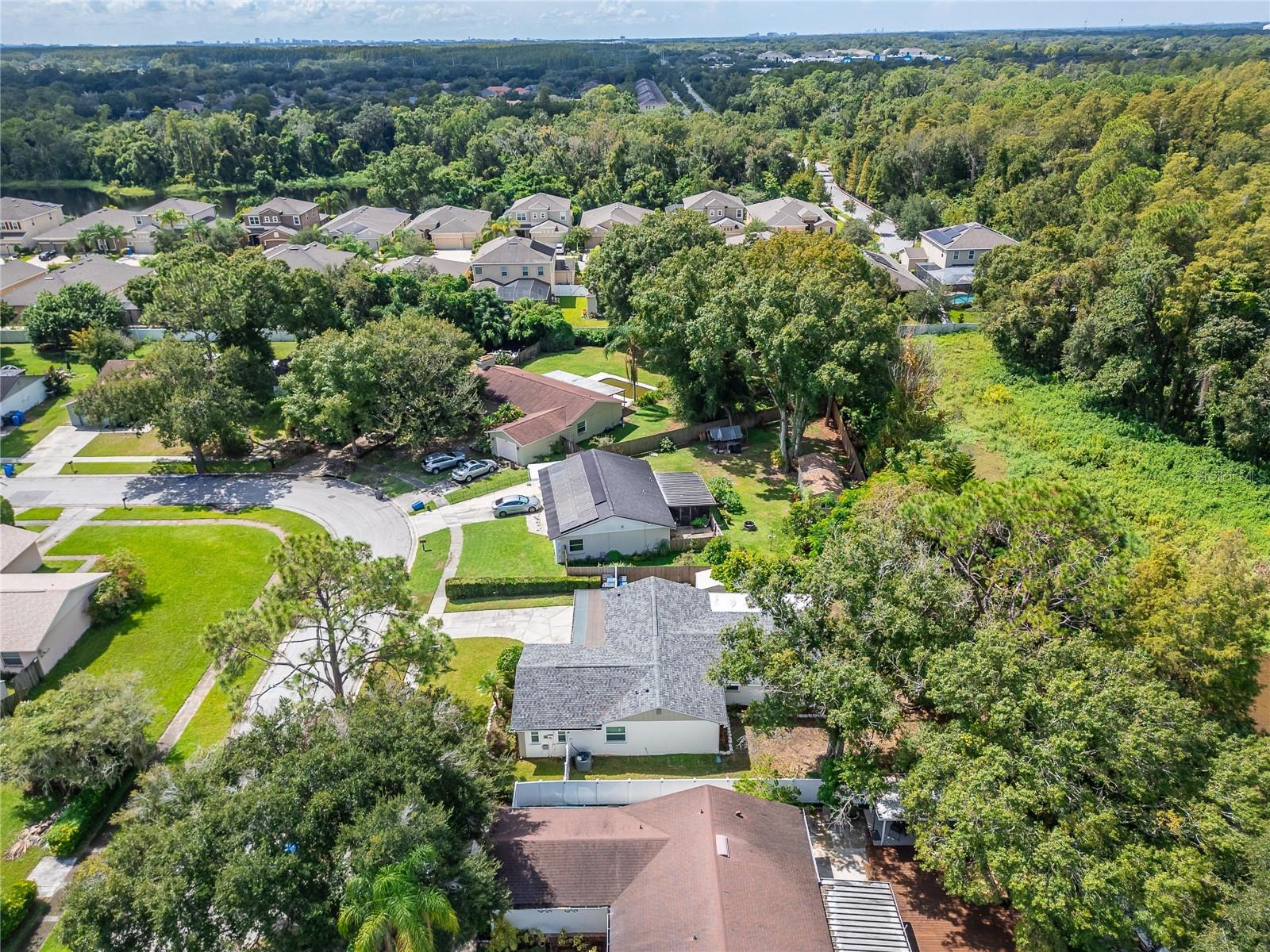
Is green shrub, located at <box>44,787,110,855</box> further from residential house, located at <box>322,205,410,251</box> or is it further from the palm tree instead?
residential house, located at <box>322,205,410,251</box>

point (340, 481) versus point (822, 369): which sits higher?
point (822, 369)

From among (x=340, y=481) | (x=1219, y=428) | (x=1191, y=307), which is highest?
(x=1191, y=307)

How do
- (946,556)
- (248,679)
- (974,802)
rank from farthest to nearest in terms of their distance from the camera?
(248,679)
(946,556)
(974,802)

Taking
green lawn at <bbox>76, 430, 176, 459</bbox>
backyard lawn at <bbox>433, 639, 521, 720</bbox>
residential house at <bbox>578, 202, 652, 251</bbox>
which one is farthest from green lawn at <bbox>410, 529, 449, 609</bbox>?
residential house at <bbox>578, 202, 652, 251</bbox>

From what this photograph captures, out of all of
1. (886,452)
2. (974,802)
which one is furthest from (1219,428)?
(974,802)

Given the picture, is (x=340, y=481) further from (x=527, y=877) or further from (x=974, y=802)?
(x=974, y=802)

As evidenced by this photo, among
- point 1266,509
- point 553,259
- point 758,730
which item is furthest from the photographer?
point 553,259
